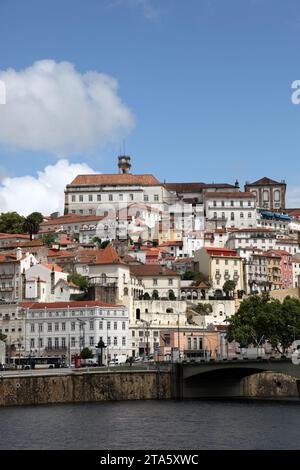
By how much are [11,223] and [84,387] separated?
108 m

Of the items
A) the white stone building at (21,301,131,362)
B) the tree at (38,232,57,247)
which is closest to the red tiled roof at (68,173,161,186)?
the tree at (38,232,57,247)

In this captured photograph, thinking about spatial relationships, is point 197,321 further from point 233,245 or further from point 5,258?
point 233,245

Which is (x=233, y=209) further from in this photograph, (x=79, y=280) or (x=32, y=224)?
(x=79, y=280)

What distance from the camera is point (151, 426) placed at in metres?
58.9

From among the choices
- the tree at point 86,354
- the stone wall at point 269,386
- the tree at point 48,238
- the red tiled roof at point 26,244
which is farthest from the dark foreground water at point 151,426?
the tree at point 48,238

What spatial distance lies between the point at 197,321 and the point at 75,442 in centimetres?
7499

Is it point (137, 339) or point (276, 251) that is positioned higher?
point (276, 251)

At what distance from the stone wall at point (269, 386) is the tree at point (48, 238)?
77701mm

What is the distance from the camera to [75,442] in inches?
2057

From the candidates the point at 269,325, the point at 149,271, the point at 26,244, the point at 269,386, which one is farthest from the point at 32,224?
the point at 269,386

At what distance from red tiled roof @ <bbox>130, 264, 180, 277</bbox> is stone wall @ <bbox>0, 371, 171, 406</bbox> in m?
50.7

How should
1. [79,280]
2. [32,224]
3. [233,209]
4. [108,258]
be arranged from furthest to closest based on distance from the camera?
[233,209] → [32,224] → [79,280] → [108,258]
